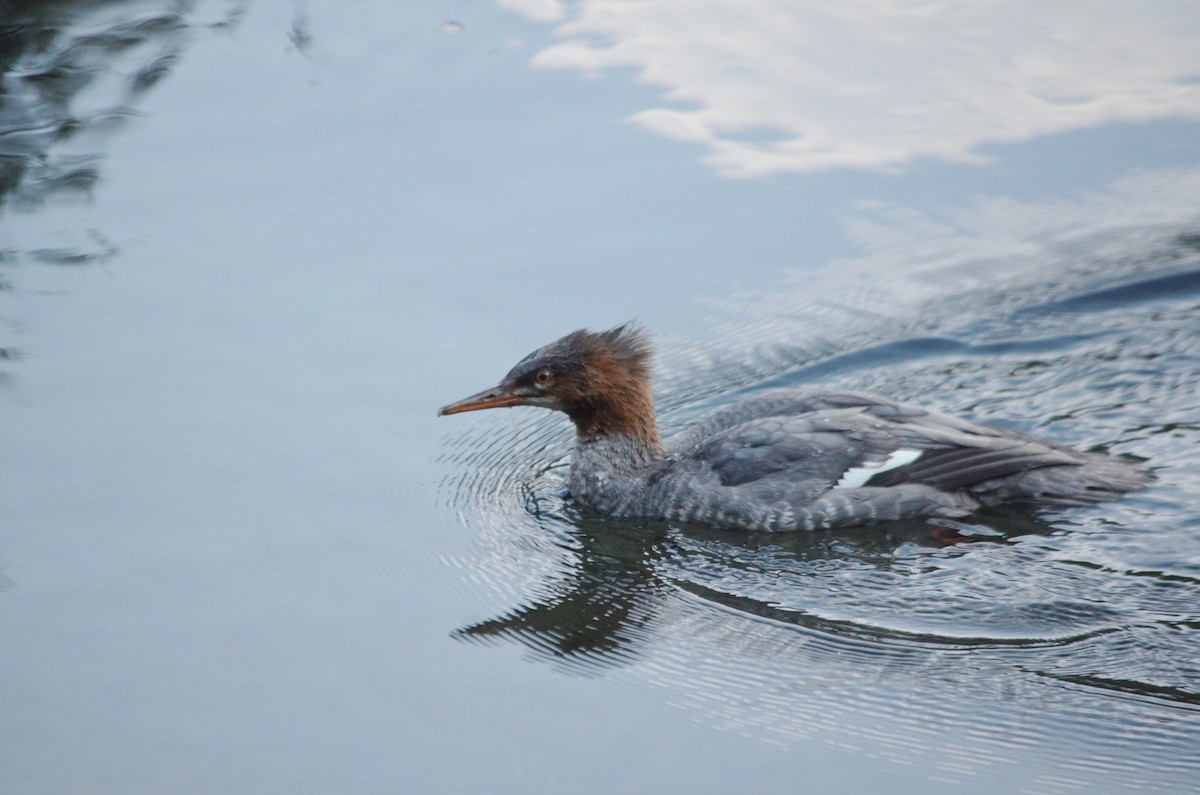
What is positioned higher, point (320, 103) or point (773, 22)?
point (773, 22)

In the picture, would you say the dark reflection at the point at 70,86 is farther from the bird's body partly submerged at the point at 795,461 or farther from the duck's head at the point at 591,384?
the bird's body partly submerged at the point at 795,461

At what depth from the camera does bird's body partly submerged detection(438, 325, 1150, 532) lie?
728 centimetres

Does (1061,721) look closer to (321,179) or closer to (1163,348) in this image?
(1163,348)

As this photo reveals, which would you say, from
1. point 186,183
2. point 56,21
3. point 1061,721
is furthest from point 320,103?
point 1061,721

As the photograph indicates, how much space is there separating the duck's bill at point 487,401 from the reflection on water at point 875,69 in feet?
11.1

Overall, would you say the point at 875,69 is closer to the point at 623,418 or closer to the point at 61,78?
the point at 623,418

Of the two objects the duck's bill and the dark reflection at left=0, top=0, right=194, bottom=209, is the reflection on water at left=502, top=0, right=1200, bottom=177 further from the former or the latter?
the duck's bill

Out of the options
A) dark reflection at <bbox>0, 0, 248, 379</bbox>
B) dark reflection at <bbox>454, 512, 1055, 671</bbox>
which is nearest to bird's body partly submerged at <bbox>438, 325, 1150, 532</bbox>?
dark reflection at <bbox>454, 512, 1055, 671</bbox>

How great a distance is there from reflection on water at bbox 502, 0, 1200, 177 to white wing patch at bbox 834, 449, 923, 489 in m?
3.54

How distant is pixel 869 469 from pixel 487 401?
213 centimetres

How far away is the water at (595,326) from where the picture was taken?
5535 mm

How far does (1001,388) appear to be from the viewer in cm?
837

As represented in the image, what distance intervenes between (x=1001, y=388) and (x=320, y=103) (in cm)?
576

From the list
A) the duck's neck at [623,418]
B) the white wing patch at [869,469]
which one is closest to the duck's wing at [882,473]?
the white wing patch at [869,469]
